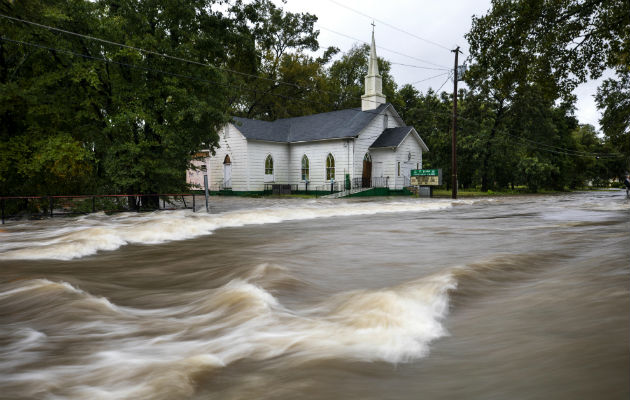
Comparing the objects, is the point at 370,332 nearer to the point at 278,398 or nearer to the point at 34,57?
the point at 278,398

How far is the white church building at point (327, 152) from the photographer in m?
36.7

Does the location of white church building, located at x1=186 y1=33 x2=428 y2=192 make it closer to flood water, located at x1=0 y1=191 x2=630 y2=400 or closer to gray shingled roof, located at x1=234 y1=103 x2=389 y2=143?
gray shingled roof, located at x1=234 y1=103 x2=389 y2=143

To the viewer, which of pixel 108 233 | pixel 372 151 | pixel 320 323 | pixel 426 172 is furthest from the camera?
pixel 372 151

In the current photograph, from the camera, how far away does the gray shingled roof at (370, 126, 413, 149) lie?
36.4 m

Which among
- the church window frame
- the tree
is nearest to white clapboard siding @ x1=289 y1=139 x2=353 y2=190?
the church window frame

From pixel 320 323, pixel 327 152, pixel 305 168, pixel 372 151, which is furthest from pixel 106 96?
pixel 372 151

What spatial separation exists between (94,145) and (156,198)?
10.9ft

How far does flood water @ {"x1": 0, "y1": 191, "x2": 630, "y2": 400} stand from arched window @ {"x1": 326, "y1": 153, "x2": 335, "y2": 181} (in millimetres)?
28516

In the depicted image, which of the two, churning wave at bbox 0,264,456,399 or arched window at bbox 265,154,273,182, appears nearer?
churning wave at bbox 0,264,456,399

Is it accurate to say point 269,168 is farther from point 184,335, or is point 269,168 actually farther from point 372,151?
point 184,335

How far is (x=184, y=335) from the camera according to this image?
417 centimetres

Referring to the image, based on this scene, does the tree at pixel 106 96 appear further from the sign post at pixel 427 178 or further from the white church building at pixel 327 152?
the sign post at pixel 427 178

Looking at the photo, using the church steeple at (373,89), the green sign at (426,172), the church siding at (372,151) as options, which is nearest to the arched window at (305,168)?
the church siding at (372,151)

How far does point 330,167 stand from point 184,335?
3391 cm
